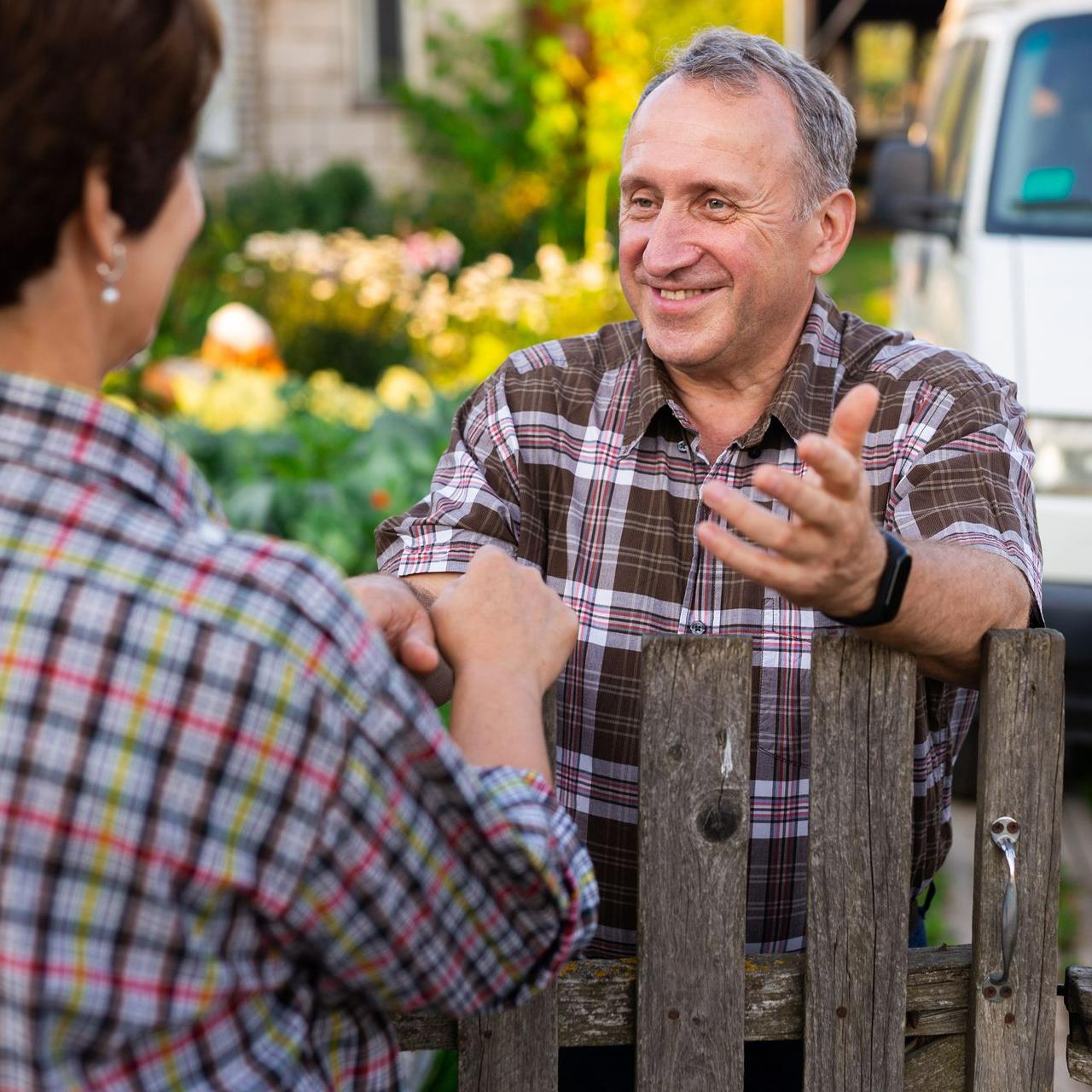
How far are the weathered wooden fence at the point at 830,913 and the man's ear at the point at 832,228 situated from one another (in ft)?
2.41

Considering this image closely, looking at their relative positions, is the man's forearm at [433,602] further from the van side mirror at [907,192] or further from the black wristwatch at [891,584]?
the van side mirror at [907,192]

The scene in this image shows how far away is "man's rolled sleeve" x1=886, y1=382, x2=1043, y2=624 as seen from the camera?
1.71 m

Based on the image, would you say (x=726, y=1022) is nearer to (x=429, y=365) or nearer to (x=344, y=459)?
(x=344, y=459)

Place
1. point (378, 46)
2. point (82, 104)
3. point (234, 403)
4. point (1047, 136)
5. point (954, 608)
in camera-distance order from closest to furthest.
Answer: point (82, 104) < point (954, 608) < point (1047, 136) < point (234, 403) < point (378, 46)

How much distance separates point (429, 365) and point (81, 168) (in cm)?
648

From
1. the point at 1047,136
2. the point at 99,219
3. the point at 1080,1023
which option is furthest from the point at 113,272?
the point at 1047,136

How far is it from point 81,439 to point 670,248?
1.13m

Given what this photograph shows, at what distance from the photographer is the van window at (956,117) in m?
4.76

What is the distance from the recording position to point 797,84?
1.97 m

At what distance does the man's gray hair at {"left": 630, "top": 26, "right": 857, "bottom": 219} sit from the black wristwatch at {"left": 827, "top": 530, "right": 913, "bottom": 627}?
27.9 inches

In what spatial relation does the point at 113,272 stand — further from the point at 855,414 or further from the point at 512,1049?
the point at 512,1049

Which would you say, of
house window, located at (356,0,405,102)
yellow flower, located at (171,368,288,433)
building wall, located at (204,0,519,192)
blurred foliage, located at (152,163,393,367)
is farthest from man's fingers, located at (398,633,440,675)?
→ house window, located at (356,0,405,102)

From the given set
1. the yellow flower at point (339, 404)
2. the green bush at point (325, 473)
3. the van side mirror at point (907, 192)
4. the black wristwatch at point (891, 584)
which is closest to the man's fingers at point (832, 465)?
the black wristwatch at point (891, 584)

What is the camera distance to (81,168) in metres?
1.01
